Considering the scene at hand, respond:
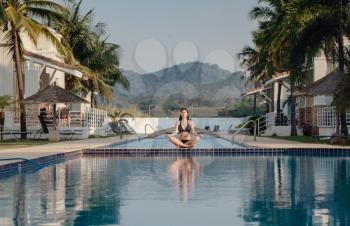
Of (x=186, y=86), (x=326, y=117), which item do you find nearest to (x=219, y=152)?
(x=326, y=117)

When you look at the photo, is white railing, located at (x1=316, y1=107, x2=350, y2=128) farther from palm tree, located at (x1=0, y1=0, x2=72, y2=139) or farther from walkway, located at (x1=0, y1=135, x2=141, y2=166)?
walkway, located at (x1=0, y1=135, x2=141, y2=166)

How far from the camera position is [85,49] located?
35.3m

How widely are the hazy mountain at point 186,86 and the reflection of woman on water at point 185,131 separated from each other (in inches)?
2361

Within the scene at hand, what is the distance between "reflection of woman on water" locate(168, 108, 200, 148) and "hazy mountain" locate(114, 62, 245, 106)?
59959 mm

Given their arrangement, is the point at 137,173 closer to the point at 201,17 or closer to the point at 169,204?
the point at 169,204

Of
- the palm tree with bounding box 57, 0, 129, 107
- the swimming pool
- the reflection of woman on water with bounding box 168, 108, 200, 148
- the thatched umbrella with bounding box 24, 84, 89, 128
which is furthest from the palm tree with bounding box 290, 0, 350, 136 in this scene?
the palm tree with bounding box 57, 0, 129, 107

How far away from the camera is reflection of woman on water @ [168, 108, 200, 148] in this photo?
55.3 feet

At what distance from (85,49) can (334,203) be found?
28.9 metres

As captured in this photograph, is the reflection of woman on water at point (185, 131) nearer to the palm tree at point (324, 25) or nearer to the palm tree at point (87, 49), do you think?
the palm tree at point (324, 25)

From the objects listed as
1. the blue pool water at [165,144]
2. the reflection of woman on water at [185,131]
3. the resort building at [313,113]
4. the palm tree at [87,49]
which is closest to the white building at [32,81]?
the palm tree at [87,49]

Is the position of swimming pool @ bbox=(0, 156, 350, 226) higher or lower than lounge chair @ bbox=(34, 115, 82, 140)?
lower

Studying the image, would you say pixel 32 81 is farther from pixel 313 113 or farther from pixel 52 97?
pixel 313 113

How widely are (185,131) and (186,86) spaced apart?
66514mm

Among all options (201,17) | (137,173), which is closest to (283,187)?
(137,173)
